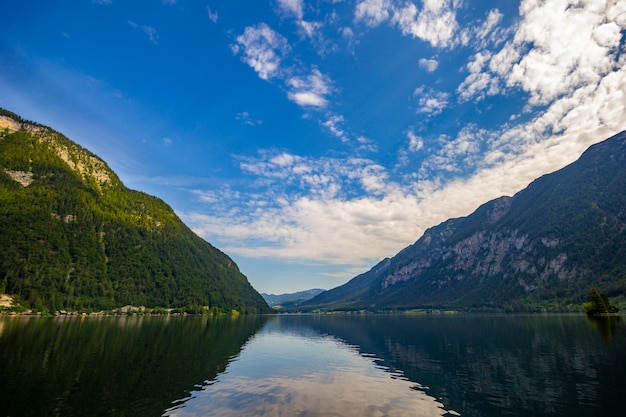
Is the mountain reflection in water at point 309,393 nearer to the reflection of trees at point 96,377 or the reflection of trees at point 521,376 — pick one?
the reflection of trees at point 96,377

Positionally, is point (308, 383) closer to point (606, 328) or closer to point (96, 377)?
point (96, 377)

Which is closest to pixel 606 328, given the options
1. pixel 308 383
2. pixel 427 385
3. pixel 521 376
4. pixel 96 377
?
pixel 521 376

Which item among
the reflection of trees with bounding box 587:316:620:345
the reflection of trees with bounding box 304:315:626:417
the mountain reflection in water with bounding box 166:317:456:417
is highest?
the reflection of trees with bounding box 587:316:620:345

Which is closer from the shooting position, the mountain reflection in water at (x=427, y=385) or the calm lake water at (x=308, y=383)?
the calm lake water at (x=308, y=383)

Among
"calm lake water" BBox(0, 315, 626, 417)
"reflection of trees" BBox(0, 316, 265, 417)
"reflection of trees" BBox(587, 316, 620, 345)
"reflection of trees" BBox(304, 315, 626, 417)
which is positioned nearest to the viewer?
"reflection of trees" BBox(0, 316, 265, 417)

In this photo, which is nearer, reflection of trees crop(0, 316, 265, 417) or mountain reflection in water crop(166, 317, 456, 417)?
reflection of trees crop(0, 316, 265, 417)

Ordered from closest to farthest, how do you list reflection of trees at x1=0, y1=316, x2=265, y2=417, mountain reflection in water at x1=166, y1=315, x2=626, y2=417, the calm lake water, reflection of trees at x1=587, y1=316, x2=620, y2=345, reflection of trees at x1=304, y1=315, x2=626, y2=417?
1. reflection of trees at x1=0, y1=316, x2=265, y2=417
2. the calm lake water
3. mountain reflection in water at x1=166, y1=315, x2=626, y2=417
4. reflection of trees at x1=304, y1=315, x2=626, y2=417
5. reflection of trees at x1=587, y1=316, x2=620, y2=345

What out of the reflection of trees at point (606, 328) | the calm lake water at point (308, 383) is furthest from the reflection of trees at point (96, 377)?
the reflection of trees at point (606, 328)

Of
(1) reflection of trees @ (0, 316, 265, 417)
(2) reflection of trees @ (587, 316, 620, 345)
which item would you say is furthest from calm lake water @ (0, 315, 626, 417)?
(2) reflection of trees @ (587, 316, 620, 345)

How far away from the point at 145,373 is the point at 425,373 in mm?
38344

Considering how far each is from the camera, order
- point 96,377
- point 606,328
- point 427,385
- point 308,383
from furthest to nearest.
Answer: point 606,328
point 308,383
point 427,385
point 96,377

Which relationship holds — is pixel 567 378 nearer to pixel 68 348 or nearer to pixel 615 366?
pixel 615 366

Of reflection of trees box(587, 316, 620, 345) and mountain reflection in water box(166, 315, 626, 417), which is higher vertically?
reflection of trees box(587, 316, 620, 345)

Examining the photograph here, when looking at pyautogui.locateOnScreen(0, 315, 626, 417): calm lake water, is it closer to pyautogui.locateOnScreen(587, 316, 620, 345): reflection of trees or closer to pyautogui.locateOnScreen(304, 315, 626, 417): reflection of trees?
pyautogui.locateOnScreen(304, 315, 626, 417): reflection of trees
